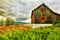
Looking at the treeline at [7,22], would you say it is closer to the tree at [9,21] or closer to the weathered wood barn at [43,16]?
the tree at [9,21]

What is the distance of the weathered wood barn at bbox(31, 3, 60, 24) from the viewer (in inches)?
134

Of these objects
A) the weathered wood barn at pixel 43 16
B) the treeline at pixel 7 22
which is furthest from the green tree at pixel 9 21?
the weathered wood barn at pixel 43 16

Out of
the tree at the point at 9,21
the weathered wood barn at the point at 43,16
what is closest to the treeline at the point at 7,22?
the tree at the point at 9,21

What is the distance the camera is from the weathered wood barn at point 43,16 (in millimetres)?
3400

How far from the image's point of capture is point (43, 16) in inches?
135

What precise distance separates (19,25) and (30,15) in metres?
0.27

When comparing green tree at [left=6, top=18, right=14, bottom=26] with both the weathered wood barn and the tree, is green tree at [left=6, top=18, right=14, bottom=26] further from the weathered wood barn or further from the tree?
the weathered wood barn

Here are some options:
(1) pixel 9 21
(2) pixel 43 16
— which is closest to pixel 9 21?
(1) pixel 9 21

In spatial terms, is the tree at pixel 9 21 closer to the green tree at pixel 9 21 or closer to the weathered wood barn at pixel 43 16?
the green tree at pixel 9 21

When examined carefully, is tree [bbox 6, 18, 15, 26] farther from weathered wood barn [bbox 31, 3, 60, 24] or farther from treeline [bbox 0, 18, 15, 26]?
weathered wood barn [bbox 31, 3, 60, 24]

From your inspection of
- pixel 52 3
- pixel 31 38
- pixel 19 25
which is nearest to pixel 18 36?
pixel 31 38

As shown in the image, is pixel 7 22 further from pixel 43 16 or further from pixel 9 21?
pixel 43 16

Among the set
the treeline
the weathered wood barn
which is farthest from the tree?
the weathered wood barn

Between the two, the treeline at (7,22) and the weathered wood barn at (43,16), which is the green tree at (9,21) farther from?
the weathered wood barn at (43,16)
